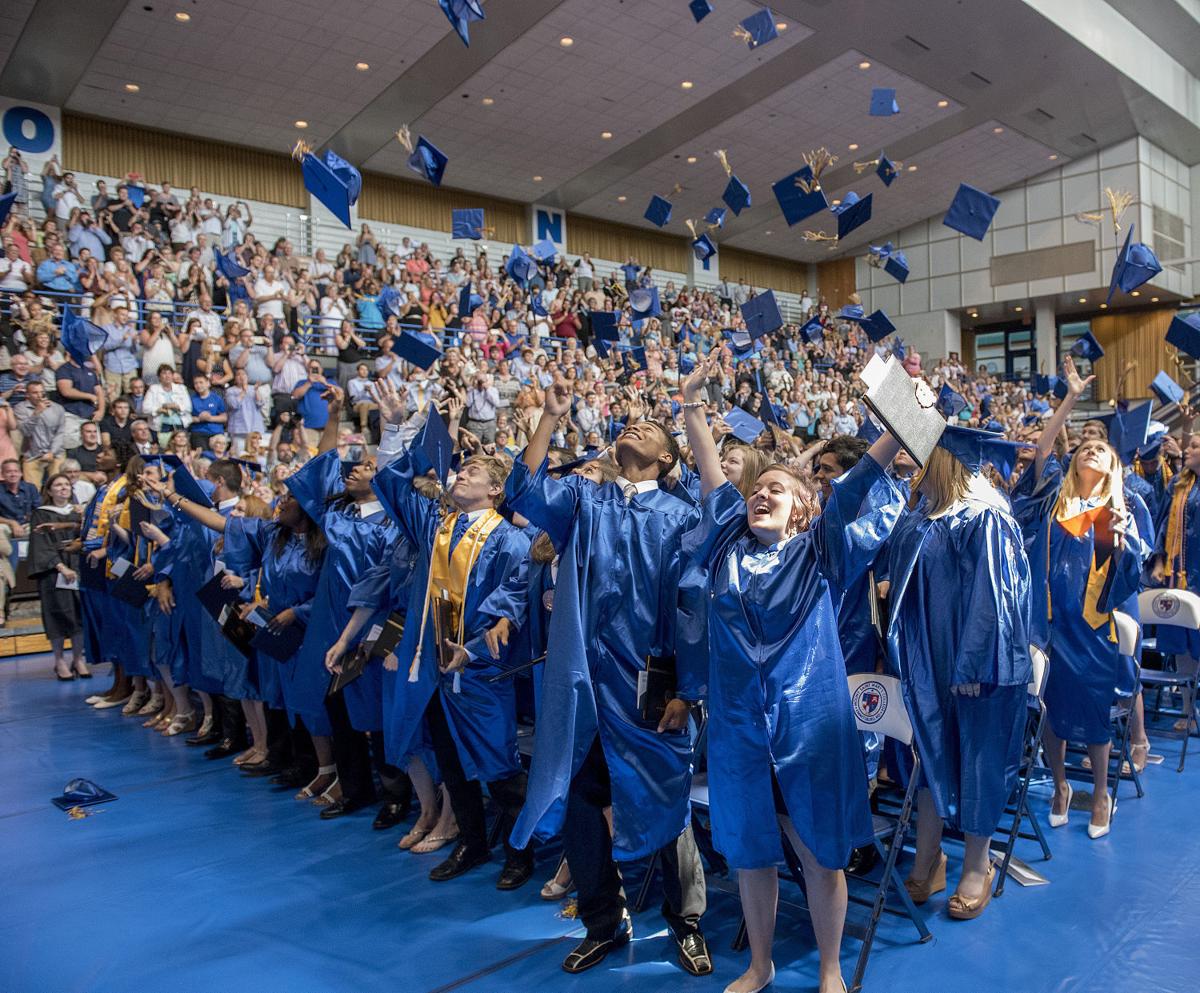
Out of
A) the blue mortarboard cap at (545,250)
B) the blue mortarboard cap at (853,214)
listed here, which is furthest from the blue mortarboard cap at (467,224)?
the blue mortarboard cap at (545,250)

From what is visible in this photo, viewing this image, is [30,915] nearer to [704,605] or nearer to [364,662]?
[364,662]

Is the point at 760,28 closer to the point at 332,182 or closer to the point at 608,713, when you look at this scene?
the point at 332,182

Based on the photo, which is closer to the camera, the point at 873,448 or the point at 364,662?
the point at 873,448

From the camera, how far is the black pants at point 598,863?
3.19 meters

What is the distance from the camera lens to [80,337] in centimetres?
1088

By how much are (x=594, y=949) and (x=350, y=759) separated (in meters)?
2.16

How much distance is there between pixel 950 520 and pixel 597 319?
18.2 feet

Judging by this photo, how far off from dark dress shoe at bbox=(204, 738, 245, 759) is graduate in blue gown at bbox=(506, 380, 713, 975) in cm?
364

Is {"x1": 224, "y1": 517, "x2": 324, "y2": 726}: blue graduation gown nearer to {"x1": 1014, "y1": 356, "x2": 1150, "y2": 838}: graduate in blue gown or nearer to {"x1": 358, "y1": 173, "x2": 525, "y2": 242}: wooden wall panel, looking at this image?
{"x1": 1014, "y1": 356, "x2": 1150, "y2": 838}: graduate in blue gown

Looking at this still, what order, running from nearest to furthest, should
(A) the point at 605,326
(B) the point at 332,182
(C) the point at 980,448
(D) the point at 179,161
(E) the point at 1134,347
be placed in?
(C) the point at 980,448 → (B) the point at 332,182 → (A) the point at 605,326 → (D) the point at 179,161 → (E) the point at 1134,347

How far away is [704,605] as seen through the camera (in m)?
3.08

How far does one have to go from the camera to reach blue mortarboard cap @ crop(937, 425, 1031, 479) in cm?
330

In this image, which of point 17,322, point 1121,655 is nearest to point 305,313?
point 17,322

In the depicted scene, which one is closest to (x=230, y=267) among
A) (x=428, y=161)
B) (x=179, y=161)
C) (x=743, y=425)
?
(x=179, y=161)
